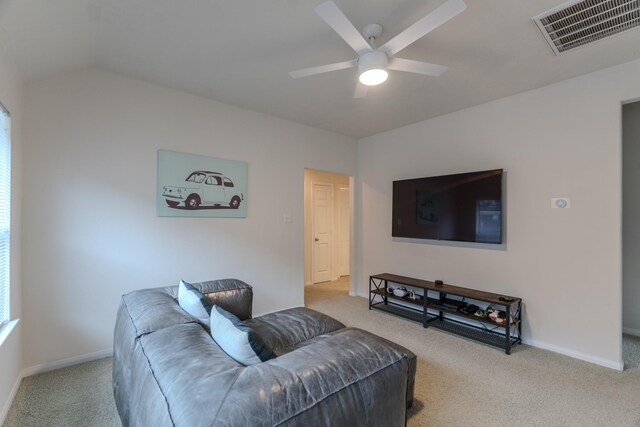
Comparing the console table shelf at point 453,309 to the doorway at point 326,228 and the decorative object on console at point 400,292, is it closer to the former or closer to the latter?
the decorative object on console at point 400,292

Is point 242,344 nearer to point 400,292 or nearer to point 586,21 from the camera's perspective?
point 586,21

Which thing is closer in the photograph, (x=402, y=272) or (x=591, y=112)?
(x=591, y=112)

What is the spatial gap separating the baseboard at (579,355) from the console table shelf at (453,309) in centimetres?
14

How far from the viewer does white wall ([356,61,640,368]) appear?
2.57 meters

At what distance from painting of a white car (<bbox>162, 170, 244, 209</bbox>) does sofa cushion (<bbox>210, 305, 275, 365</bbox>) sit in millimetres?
2145

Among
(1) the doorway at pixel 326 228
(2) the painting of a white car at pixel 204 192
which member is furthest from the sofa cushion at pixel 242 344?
(1) the doorway at pixel 326 228

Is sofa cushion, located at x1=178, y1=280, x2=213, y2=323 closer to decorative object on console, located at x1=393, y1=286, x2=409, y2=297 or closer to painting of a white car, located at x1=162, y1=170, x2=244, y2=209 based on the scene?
painting of a white car, located at x1=162, y1=170, x2=244, y2=209

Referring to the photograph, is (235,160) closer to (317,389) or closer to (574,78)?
(317,389)

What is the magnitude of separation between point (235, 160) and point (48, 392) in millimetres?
2644

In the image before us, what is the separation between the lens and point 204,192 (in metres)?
3.29

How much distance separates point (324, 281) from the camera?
19.7 feet

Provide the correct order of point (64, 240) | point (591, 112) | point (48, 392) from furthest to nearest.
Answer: point (591, 112) < point (64, 240) < point (48, 392)

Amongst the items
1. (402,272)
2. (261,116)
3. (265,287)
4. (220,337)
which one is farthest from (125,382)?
(402,272)

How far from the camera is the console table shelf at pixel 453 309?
118 inches
